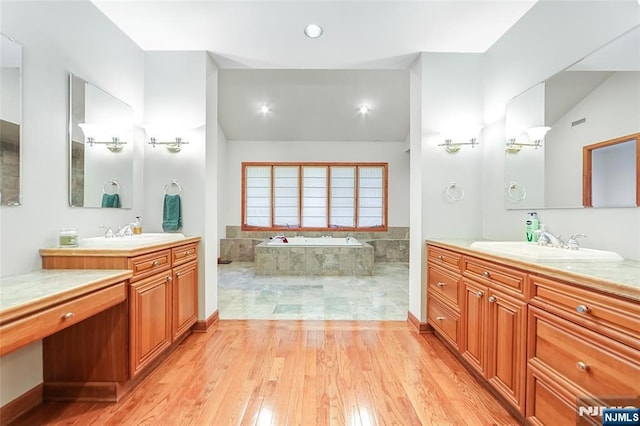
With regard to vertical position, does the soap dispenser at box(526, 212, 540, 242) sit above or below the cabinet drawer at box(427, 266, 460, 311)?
above

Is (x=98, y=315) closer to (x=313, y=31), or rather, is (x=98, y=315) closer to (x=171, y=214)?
A: (x=171, y=214)

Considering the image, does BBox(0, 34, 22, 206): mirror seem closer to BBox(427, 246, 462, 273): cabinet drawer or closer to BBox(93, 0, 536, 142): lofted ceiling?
BBox(93, 0, 536, 142): lofted ceiling

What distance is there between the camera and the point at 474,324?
2020 millimetres

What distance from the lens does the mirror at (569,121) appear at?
1.64 meters

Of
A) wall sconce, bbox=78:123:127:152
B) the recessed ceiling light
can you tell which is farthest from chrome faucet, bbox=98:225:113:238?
the recessed ceiling light

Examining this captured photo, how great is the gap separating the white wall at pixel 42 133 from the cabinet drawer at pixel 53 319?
555 mm

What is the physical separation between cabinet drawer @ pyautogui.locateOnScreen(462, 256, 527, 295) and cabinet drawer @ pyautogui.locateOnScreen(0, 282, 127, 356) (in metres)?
2.19

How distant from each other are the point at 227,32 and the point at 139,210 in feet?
5.93

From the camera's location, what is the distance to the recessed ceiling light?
102 inches

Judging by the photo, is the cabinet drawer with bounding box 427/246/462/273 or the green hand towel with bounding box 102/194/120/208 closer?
the cabinet drawer with bounding box 427/246/462/273

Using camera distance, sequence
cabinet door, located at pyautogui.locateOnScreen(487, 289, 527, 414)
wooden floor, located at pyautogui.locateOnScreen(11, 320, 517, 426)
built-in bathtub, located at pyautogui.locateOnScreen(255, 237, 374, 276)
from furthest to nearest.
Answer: built-in bathtub, located at pyautogui.locateOnScreen(255, 237, 374, 276) < wooden floor, located at pyautogui.locateOnScreen(11, 320, 517, 426) < cabinet door, located at pyautogui.locateOnScreen(487, 289, 527, 414)

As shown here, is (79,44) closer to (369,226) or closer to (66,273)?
(66,273)

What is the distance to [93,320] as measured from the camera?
5.86ft

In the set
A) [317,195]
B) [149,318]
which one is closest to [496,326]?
[149,318]
